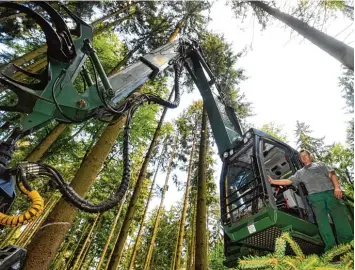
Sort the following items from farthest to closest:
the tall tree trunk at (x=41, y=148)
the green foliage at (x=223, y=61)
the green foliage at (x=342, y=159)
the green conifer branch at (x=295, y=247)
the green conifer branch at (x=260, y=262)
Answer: the green foliage at (x=342, y=159) < the green foliage at (x=223, y=61) < the tall tree trunk at (x=41, y=148) < the green conifer branch at (x=295, y=247) < the green conifer branch at (x=260, y=262)

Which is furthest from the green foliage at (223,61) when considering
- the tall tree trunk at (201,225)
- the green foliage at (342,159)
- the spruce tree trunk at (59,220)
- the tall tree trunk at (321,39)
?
the green foliage at (342,159)

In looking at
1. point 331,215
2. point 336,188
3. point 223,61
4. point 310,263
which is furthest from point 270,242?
point 223,61

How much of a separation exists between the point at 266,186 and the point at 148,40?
9.80 m

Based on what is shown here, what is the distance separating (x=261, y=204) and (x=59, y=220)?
3.92 m

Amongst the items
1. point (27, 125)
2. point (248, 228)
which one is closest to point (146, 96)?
point (27, 125)

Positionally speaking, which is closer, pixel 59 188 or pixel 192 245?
pixel 59 188

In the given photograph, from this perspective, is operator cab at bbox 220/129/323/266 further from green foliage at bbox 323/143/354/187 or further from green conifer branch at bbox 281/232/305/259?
green foliage at bbox 323/143/354/187

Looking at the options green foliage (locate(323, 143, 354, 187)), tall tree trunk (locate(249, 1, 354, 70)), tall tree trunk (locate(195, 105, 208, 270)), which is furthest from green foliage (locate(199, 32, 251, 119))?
green foliage (locate(323, 143, 354, 187))

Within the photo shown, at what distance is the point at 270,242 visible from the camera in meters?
4.18

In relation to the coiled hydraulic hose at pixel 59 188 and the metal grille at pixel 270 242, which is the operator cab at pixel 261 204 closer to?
the metal grille at pixel 270 242

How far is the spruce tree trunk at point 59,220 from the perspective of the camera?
4.39 meters

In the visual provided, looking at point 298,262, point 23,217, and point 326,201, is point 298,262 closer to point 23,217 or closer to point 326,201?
point 23,217

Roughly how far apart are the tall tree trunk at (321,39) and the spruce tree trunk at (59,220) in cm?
462

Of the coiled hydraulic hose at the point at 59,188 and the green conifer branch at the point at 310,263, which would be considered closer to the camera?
the green conifer branch at the point at 310,263
